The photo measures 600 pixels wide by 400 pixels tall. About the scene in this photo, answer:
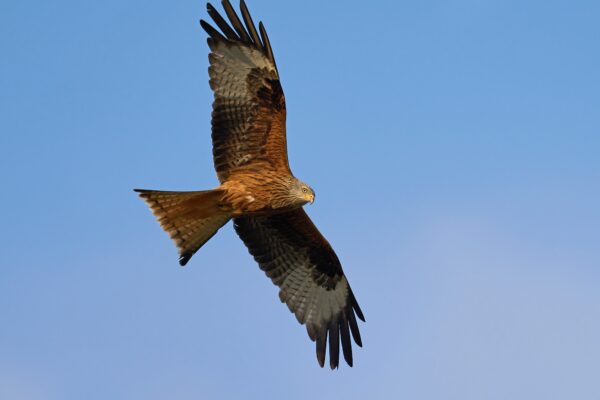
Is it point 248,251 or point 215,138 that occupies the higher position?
point 215,138

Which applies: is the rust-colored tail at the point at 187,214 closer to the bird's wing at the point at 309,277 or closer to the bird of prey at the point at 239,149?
the bird of prey at the point at 239,149

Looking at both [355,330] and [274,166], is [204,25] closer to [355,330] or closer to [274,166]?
[274,166]

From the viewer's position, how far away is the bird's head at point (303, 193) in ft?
44.4

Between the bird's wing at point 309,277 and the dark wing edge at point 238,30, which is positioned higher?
the dark wing edge at point 238,30

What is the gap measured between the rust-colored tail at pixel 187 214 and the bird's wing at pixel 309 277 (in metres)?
1.55

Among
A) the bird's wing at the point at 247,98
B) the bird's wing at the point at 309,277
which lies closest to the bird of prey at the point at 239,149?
the bird's wing at the point at 247,98

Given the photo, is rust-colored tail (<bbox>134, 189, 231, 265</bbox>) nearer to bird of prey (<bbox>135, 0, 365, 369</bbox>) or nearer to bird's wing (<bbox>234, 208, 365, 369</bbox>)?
bird of prey (<bbox>135, 0, 365, 369</bbox>)

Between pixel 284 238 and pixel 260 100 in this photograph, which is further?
pixel 284 238

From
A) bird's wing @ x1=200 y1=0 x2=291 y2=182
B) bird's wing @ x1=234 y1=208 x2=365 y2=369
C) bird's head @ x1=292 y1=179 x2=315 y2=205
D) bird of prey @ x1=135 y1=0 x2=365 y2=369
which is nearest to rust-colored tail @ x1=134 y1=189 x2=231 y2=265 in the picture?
bird of prey @ x1=135 y1=0 x2=365 y2=369

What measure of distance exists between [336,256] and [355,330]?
1099 millimetres

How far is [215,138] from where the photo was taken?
45.5 ft

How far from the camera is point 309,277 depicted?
15.6 metres

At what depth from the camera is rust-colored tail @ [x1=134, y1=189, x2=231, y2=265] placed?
1330 centimetres

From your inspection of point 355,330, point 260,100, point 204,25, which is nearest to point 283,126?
point 260,100
